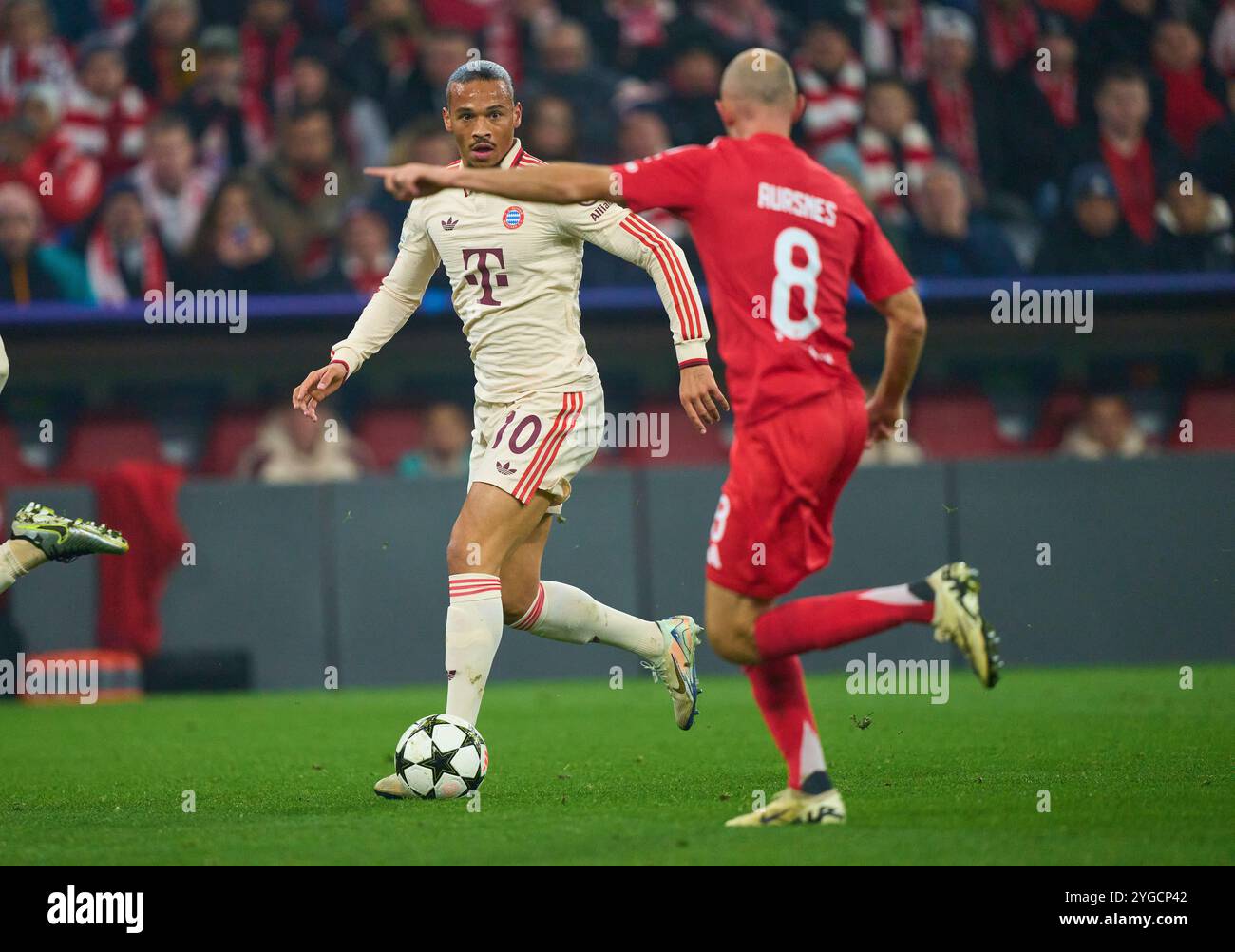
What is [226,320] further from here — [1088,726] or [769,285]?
[769,285]

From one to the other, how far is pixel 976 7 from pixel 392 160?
5.10 meters

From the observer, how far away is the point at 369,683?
12086 millimetres

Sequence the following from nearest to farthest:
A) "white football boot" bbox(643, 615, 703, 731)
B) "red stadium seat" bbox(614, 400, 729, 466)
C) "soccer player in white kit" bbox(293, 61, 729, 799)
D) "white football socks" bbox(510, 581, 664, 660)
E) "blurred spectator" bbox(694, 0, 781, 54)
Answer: "soccer player in white kit" bbox(293, 61, 729, 799)
"white football socks" bbox(510, 581, 664, 660)
"white football boot" bbox(643, 615, 703, 731)
"red stadium seat" bbox(614, 400, 729, 466)
"blurred spectator" bbox(694, 0, 781, 54)

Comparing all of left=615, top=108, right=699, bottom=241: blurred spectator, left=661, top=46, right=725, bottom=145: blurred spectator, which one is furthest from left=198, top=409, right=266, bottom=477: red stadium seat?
left=661, top=46, right=725, bottom=145: blurred spectator

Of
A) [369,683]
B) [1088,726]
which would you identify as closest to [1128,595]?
[1088,726]

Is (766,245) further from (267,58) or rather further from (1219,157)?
(267,58)

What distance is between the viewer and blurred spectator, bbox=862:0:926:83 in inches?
578

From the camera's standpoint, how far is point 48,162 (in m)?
14.0

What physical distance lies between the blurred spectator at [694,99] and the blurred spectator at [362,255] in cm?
235

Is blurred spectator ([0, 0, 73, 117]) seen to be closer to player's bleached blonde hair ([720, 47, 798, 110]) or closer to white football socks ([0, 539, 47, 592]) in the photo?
white football socks ([0, 539, 47, 592])

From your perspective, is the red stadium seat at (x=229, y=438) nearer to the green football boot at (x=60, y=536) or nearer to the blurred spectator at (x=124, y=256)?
the blurred spectator at (x=124, y=256)

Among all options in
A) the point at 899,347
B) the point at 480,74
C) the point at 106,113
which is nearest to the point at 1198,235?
the point at 480,74

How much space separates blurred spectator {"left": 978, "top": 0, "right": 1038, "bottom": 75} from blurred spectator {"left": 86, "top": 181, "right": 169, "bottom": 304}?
678 cm

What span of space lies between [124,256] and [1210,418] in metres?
8.18
